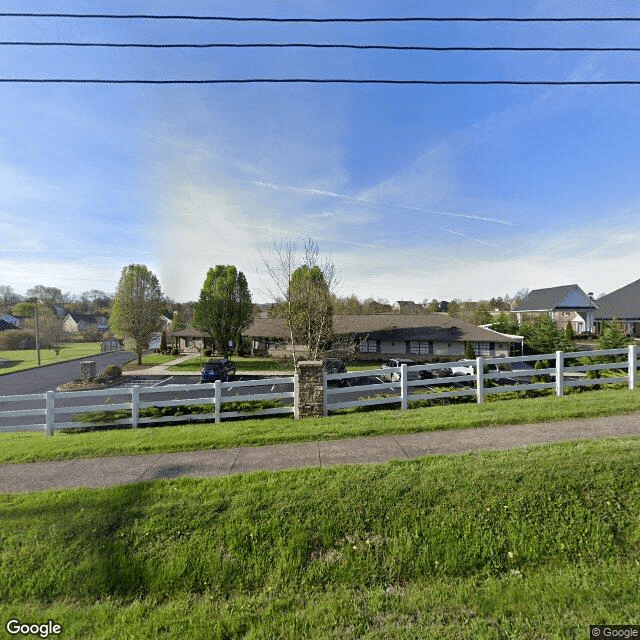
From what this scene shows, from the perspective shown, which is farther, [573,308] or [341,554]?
[573,308]

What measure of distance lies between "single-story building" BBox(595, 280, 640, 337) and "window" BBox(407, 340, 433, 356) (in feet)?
95.9

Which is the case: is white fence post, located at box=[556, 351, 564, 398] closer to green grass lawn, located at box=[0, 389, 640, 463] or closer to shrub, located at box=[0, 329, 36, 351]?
green grass lawn, located at box=[0, 389, 640, 463]

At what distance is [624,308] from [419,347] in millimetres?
35046

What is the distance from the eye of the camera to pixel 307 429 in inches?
255

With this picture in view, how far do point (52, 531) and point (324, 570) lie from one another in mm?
3076

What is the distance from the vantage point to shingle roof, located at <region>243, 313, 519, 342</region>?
96.1ft

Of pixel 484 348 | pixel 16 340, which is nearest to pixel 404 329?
pixel 484 348

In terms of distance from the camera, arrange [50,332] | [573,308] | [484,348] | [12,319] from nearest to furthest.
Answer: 1. [484,348]
2. [50,332]
3. [573,308]
4. [12,319]

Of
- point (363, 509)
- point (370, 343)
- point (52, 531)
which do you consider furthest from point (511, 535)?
point (370, 343)

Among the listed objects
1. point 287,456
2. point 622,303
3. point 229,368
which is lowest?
point 229,368

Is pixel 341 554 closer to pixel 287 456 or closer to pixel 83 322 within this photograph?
pixel 287 456

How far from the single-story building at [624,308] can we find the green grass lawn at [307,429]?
47.1m

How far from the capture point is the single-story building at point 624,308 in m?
42.6

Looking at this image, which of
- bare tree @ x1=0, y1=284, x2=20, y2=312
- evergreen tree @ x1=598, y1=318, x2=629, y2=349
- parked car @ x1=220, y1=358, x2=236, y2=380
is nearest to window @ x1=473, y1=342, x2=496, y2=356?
evergreen tree @ x1=598, y1=318, x2=629, y2=349
